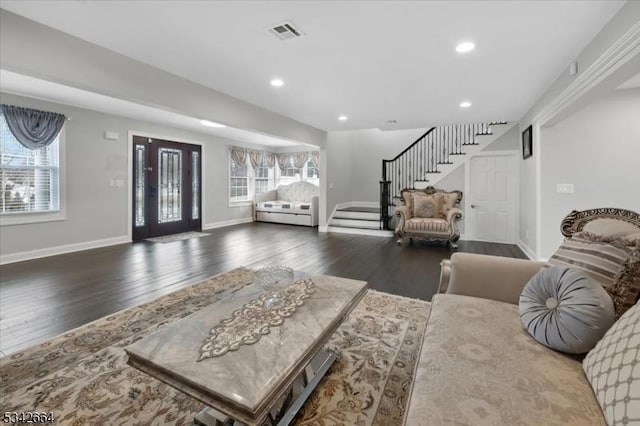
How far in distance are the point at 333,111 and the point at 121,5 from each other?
11.2 feet

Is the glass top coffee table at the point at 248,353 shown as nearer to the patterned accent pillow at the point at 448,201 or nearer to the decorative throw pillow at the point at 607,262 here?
the decorative throw pillow at the point at 607,262

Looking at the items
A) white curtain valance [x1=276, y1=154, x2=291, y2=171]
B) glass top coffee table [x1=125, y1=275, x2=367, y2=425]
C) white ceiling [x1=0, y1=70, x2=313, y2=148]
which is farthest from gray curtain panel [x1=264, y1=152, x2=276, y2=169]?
glass top coffee table [x1=125, y1=275, x2=367, y2=425]

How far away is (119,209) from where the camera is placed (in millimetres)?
5625

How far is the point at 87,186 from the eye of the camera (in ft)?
16.8

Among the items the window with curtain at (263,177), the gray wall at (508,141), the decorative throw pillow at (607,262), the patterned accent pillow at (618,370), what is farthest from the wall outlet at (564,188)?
the window with curtain at (263,177)

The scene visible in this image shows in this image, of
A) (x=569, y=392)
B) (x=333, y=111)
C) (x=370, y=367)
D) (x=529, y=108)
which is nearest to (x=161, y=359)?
(x=370, y=367)

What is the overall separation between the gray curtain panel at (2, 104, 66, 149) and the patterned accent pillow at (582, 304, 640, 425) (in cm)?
645

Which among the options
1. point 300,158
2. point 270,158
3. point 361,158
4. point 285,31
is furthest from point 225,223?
point 285,31

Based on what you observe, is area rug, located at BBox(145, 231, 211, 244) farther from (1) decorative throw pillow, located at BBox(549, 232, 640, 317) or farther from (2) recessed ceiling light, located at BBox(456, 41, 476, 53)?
(1) decorative throw pillow, located at BBox(549, 232, 640, 317)

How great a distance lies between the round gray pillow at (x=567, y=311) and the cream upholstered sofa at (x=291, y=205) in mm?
6789

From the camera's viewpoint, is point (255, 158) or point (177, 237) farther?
point (255, 158)

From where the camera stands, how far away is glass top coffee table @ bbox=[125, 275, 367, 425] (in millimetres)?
1013

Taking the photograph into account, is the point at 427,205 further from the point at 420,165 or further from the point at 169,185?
the point at 169,185

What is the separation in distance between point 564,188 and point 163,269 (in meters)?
5.50
